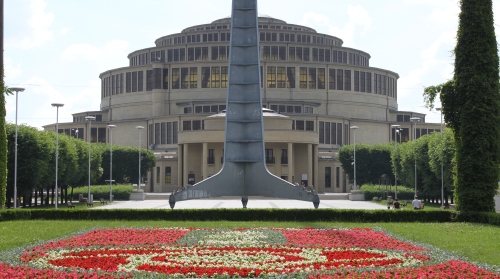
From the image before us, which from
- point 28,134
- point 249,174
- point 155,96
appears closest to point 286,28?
point 155,96

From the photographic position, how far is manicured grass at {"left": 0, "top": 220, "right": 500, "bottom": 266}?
961 inches

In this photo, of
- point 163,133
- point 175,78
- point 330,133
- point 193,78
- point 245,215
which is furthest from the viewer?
point 175,78

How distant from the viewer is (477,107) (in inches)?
1459

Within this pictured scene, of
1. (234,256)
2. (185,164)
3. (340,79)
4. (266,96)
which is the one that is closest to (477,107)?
(234,256)

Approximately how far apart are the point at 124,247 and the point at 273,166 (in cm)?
7282

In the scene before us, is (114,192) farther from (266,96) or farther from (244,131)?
(266,96)

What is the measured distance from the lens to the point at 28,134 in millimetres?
63000

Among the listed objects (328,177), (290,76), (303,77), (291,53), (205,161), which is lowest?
(328,177)

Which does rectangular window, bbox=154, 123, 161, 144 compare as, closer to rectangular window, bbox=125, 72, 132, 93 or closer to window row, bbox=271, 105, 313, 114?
rectangular window, bbox=125, 72, 132, 93

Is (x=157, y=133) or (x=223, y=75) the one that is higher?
(x=223, y=75)

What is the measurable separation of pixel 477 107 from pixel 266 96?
256 ft

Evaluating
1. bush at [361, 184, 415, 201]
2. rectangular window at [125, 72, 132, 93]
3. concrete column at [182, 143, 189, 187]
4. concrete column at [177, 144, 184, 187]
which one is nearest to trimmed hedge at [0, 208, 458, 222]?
bush at [361, 184, 415, 201]

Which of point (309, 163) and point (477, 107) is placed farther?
point (309, 163)

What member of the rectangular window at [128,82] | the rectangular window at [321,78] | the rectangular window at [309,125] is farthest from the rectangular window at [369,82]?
the rectangular window at [128,82]
